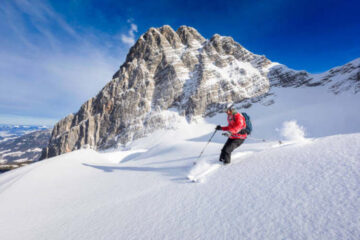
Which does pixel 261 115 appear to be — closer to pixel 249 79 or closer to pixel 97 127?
pixel 249 79

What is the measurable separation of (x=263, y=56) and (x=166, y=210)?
76.6 m

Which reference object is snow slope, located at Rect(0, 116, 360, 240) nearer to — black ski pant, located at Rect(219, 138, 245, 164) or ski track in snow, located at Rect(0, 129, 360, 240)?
ski track in snow, located at Rect(0, 129, 360, 240)

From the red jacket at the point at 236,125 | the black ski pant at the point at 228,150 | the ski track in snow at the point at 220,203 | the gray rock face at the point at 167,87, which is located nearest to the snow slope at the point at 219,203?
the ski track in snow at the point at 220,203

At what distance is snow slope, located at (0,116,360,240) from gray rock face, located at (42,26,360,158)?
50531 mm

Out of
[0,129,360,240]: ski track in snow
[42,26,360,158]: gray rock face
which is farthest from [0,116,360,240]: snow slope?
[42,26,360,158]: gray rock face

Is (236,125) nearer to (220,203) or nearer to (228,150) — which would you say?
(228,150)

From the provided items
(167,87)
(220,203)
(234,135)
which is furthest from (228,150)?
(167,87)

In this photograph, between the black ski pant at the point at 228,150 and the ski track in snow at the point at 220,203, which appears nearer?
the ski track in snow at the point at 220,203

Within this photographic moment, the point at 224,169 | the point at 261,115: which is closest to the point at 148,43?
the point at 261,115

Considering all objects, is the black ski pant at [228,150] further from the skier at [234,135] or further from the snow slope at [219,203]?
the snow slope at [219,203]

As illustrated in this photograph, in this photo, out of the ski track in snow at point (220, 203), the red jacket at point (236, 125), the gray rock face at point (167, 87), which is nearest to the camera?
the ski track in snow at point (220, 203)

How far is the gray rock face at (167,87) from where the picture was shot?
190ft

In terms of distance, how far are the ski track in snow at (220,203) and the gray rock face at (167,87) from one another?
50609mm

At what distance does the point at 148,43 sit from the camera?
2931 inches
